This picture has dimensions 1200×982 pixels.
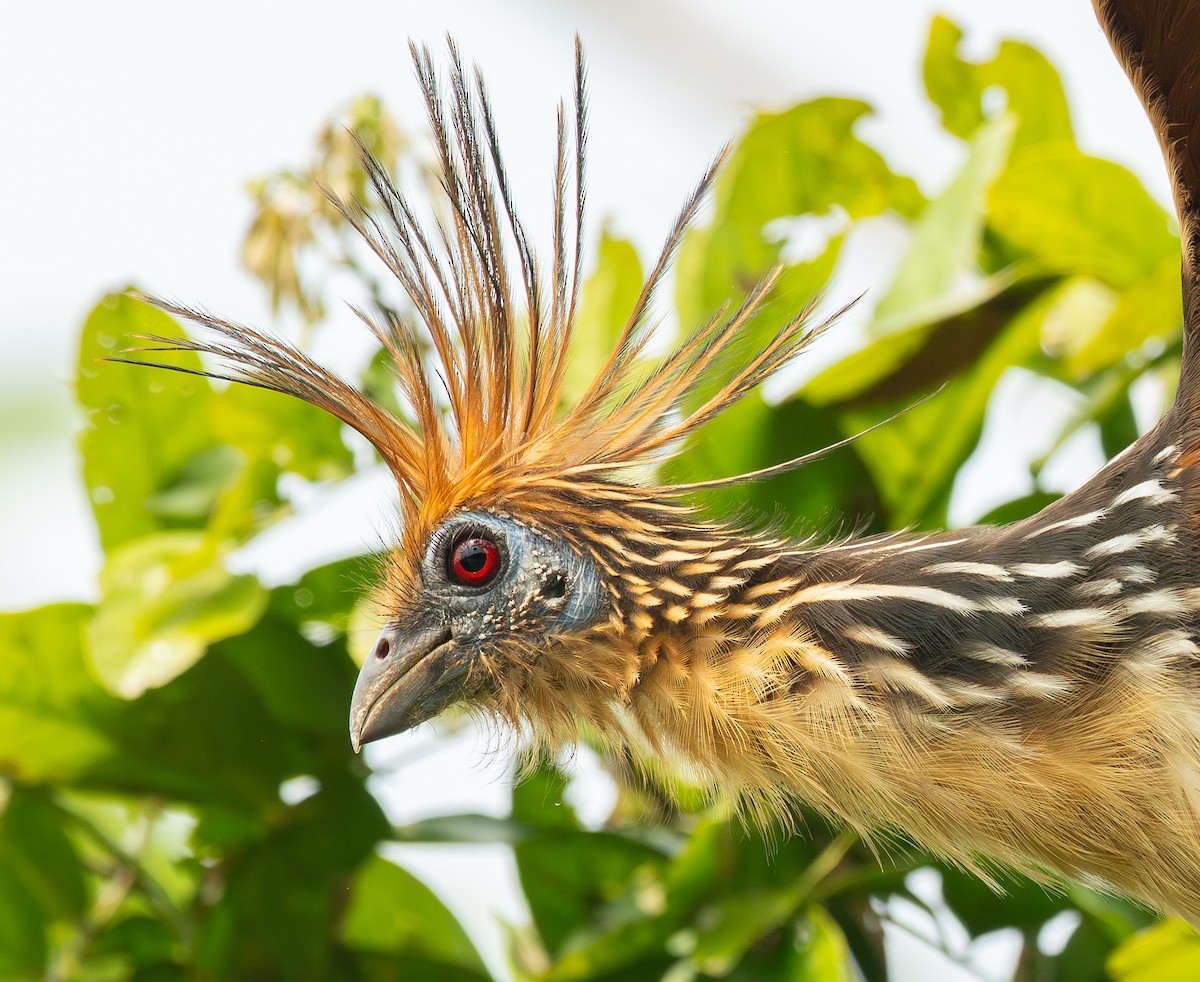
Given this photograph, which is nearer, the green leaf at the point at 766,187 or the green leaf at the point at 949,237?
the green leaf at the point at 949,237

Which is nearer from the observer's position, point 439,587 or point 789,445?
point 439,587

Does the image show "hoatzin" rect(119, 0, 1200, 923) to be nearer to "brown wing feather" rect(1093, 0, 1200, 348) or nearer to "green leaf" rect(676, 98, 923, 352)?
"brown wing feather" rect(1093, 0, 1200, 348)

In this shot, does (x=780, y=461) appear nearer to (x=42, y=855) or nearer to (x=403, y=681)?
(x=403, y=681)

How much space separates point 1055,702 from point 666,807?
2.48ft

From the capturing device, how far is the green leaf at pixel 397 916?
1845 mm

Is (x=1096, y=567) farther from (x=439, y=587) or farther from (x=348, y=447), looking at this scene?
(x=348, y=447)

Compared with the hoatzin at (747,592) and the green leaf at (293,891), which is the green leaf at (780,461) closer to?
the hoatzin at (747,592)

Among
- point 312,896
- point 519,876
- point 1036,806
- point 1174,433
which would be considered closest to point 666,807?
point 519,876

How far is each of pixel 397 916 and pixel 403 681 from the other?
0.60 metres

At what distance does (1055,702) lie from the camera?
3.85 feet

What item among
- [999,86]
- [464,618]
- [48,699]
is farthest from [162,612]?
[999,86]

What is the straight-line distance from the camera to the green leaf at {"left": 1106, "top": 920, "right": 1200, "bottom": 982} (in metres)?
1.36

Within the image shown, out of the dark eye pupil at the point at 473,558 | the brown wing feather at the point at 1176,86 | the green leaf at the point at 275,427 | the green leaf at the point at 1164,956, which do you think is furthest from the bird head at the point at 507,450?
the green leaf at the point at 1164,956

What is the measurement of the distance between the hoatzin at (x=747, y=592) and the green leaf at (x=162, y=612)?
216mm
